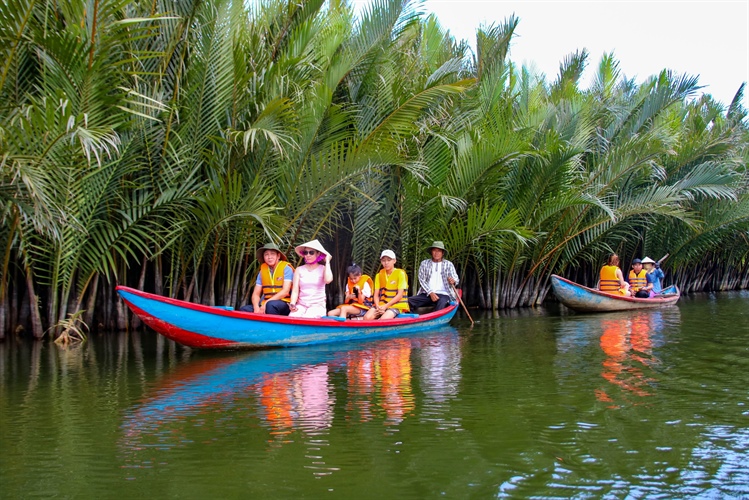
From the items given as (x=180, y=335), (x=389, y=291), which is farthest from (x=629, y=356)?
(x=180, y=335)

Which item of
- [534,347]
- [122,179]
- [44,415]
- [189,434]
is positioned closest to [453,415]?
[189,434]

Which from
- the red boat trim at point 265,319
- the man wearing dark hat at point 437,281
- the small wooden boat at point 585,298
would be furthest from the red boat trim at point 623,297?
the red boat trim at point 265,319

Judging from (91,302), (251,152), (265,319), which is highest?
(251,152)

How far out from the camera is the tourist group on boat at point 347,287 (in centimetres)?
956

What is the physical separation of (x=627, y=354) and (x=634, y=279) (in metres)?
9.01

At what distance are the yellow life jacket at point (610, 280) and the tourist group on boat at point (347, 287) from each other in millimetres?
4274

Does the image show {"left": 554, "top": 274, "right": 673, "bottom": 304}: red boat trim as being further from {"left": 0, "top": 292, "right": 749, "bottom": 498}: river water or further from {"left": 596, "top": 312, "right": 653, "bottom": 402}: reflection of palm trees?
{"left": 0, "top": 292, "right": 749, "bottom": 498}: river water

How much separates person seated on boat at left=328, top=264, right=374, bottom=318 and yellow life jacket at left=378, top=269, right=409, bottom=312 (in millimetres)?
184

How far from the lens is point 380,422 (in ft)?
17.0

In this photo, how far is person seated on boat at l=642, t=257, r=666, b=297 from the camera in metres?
17.3

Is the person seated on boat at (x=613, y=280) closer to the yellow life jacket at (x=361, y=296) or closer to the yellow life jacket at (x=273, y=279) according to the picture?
the yellow life jacket at (x=361, y=296)

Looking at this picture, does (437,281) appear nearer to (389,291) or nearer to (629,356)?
(389,291)

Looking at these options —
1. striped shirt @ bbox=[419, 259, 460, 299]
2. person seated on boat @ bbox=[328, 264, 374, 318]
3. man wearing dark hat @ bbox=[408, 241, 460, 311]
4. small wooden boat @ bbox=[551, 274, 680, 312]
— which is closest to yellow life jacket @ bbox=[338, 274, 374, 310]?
person seated on boat @ bbox=[328, 264, 374, 318]

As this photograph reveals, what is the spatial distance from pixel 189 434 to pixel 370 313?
19.7ft
